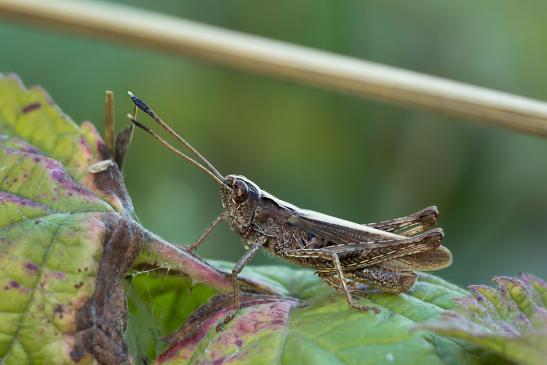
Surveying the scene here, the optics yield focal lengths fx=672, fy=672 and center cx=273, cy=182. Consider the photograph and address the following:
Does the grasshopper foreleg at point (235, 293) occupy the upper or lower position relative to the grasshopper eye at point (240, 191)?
lower

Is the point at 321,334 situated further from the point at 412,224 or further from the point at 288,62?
the point at 288,62

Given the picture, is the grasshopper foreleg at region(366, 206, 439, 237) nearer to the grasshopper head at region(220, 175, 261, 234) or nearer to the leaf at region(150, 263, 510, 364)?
the grasshopper head at region(220, 175, 261, 234)

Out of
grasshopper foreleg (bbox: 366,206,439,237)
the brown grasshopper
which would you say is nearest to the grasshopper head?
the brown grasshopper

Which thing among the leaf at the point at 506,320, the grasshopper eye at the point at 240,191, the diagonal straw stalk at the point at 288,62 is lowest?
the grasshopper eye at the point at 240,191

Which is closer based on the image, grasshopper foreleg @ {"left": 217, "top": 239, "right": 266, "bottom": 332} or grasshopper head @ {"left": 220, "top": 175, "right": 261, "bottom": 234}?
grasshopper foreleg @ {"left": 217, "top": 239, "right": 266, "bottom": 332}

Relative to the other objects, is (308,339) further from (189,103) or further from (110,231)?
(189,103)

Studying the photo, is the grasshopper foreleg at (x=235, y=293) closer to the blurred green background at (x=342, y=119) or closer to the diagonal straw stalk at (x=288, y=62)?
the diagonal straw stalk at (x=288, y=62)

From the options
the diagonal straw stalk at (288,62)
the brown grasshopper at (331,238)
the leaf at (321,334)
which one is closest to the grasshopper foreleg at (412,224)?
the brown grasshopper at (331,238)

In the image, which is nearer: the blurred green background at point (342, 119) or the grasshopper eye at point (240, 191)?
the grasshopper eye at point (240, 191)

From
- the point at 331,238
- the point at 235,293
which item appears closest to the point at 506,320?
the point at 235,293
